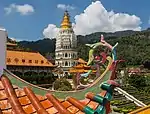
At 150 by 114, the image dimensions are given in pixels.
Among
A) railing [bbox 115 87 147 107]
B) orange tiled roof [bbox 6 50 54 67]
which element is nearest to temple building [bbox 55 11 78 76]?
orange tiled roof [bbox 6 50 54 67]

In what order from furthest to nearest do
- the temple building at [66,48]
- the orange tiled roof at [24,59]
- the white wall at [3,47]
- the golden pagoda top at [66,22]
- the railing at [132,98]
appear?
the golden pagoda top at [66,22], the temple building at [66,48], the orange tiled roof at [24,59], the railing at [132,98], the white wall at [3,47]

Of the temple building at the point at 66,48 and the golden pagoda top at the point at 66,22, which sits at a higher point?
the golden pagoda top at the point at 66,22

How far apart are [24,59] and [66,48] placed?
1558cm

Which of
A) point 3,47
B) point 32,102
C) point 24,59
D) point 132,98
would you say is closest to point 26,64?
point 24,59

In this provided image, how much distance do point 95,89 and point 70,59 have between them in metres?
51.5

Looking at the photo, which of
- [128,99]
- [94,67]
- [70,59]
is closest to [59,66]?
[70,59]

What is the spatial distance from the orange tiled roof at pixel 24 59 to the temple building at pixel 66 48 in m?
11.8

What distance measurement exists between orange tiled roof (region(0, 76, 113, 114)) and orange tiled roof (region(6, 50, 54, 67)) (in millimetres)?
34598

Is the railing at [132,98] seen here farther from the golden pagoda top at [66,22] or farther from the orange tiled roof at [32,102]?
the golden pagoda top at [66,22]

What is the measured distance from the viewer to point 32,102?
6.05 m

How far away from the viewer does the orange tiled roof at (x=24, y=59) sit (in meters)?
41.4

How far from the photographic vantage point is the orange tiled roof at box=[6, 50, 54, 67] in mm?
41406

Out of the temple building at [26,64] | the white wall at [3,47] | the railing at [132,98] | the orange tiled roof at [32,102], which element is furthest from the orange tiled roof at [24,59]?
the orange tiled roof at [32,102]

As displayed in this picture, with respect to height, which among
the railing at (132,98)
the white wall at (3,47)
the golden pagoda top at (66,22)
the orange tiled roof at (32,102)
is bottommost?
the railing at (132,98)
